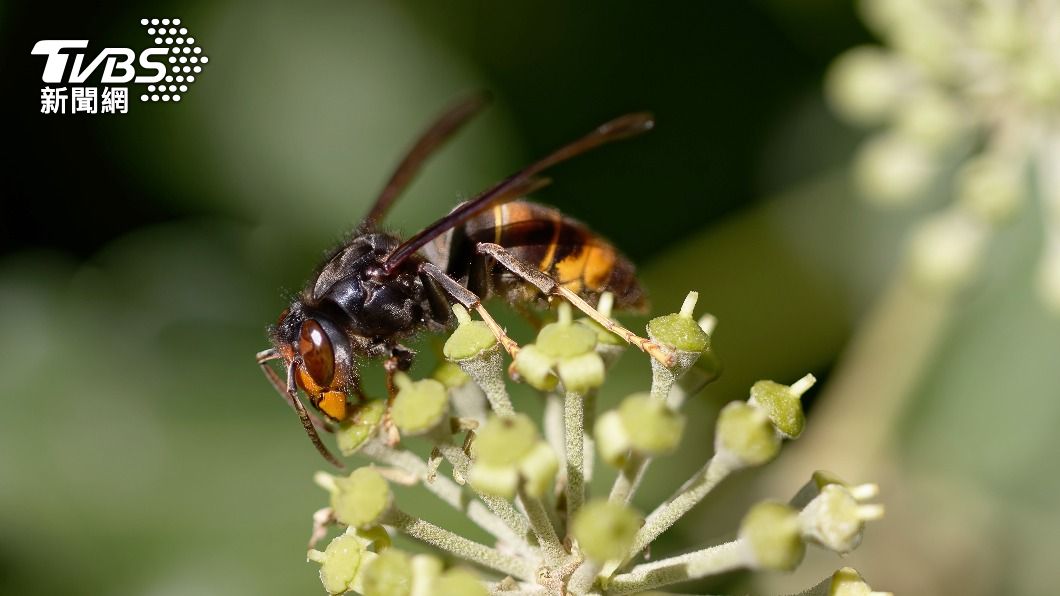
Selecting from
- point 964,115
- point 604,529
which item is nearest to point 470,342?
point 604,529

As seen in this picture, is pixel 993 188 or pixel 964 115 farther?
pixel 964 115

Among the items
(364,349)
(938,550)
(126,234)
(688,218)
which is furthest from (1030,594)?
(126,234)

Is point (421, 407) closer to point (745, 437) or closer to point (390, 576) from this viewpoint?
point (390, 576)

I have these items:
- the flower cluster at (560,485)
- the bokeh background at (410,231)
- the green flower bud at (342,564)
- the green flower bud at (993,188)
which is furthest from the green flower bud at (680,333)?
the green flower bud at (993,188)

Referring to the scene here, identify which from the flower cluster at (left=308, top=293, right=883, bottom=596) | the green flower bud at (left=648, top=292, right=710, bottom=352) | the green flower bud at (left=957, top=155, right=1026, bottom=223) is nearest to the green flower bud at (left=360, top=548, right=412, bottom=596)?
the flower cluster at (left=308, top=293, right=883, bottom=596)

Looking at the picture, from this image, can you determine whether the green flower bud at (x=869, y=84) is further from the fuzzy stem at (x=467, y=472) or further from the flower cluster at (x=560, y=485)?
the fuzzy stem at (x=467, y=472)

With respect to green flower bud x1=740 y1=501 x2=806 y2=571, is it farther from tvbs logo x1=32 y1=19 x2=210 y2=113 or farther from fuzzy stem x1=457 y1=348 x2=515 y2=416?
tvbs logo x1=32 y1=19 x2=210 y2=113
